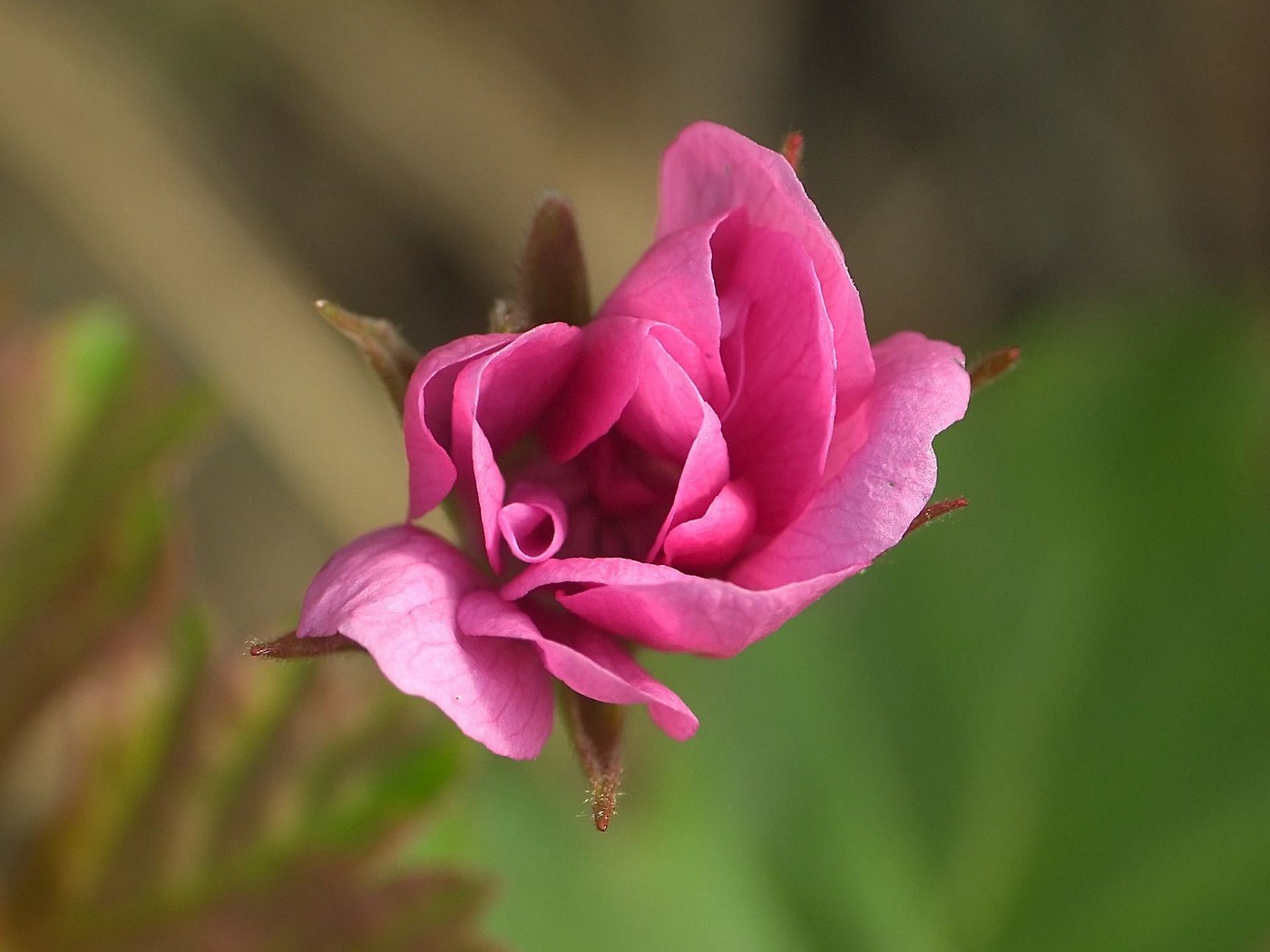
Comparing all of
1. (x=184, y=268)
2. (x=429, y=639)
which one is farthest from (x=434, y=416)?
(x=184, y=268)

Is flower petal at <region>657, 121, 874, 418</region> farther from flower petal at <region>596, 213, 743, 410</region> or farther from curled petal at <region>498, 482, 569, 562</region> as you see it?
curled petal at <region>498, 482, 569, 562</region>

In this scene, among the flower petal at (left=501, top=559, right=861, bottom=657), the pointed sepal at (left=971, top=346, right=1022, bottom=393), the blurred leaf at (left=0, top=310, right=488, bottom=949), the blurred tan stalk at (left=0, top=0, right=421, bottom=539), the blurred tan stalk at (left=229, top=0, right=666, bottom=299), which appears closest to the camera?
the flower petal at (left=501, top=559, right=861, bottom=657)

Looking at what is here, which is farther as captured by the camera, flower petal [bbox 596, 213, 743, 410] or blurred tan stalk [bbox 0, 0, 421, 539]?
blurred tan stalk [bbox 0, 0, 421, 539]

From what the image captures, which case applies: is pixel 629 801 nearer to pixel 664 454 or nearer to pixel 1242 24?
pixel 664 454

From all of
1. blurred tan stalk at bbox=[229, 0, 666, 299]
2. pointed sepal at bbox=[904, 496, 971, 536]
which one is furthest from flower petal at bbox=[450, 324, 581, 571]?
blurred tan stalk at bbox=[229, 0, 666, 299]

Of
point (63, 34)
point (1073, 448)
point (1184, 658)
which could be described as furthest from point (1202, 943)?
point (63, 34)

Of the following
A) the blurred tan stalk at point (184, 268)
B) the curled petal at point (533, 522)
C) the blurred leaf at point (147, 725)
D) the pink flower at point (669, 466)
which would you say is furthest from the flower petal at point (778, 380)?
the blurred tan stalk at point (184, 268)

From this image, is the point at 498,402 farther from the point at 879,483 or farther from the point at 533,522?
the point at 879,483
